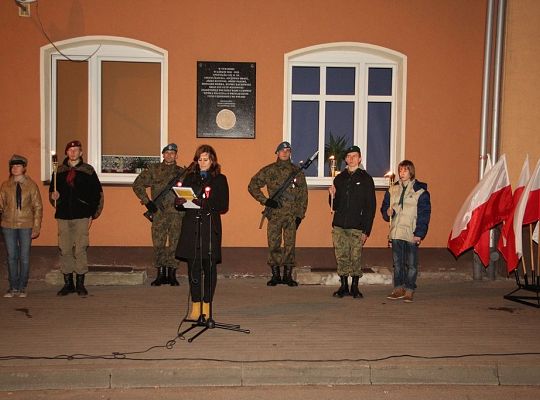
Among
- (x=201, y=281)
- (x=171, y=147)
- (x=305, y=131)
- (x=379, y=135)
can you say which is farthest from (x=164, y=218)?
(x=379, y=135)

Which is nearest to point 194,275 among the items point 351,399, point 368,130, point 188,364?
point 188,364

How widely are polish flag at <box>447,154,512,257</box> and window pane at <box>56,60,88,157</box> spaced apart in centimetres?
633

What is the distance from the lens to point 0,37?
1034cm

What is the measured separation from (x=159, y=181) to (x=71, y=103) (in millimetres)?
2359

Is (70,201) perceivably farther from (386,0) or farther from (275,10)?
(386,0)

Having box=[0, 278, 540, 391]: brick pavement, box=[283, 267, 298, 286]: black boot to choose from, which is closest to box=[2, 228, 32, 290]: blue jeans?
box=[0, 278, 540, 391]: brick pavement

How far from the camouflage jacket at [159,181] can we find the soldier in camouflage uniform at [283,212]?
124 centimetres

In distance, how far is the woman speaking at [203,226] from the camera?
23.4 feet

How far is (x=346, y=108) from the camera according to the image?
11242 millimetres

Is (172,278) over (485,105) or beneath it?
beneath

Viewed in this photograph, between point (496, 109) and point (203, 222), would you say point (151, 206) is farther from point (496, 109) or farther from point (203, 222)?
point (496, 109)

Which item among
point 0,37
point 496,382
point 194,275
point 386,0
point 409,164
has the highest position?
point 386,0

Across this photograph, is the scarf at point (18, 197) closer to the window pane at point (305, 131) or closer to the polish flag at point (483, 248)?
the window pane at point (305, 131)

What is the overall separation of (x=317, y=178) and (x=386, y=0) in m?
3.19
